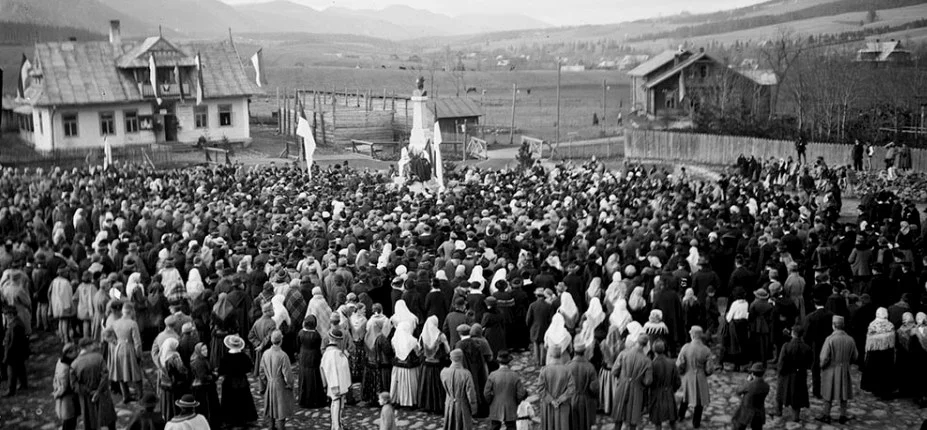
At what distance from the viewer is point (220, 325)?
12.6 metres

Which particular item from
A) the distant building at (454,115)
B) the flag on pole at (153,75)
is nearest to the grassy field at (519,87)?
the distant building at (454,115)

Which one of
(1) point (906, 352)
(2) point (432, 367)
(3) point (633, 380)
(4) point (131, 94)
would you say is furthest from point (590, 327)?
(4) point (131, 94)

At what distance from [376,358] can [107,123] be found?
3535 cm

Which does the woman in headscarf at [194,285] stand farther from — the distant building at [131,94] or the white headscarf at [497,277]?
the distant building at [131,94]

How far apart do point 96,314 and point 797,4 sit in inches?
6231

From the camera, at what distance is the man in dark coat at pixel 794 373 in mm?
11164

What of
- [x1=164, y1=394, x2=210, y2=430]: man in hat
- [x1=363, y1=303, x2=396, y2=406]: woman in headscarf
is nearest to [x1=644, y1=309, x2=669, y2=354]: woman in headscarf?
[x1=363, y1=303, x2=396, y2=406]: woman in headscarf

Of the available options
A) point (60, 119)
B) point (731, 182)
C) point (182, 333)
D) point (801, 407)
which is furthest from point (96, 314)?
point (60, 119)

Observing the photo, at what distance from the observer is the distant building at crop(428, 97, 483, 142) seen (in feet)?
149

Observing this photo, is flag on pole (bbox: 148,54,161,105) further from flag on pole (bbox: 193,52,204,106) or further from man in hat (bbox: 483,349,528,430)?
man in hat (bbox: 483,349,528,430)

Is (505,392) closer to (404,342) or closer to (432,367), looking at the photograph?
(432,367)

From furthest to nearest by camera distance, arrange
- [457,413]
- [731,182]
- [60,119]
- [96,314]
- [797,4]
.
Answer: [797,4]
[60,119]
[731,182]
[96,314]
[457,413]

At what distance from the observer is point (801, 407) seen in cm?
1177

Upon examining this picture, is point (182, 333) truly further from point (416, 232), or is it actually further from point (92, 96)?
point (92, 96)
